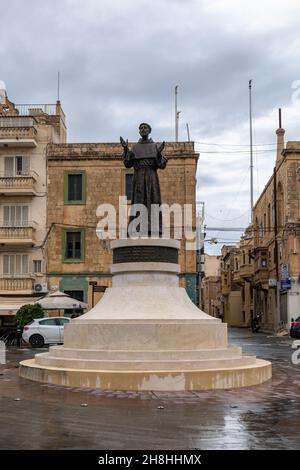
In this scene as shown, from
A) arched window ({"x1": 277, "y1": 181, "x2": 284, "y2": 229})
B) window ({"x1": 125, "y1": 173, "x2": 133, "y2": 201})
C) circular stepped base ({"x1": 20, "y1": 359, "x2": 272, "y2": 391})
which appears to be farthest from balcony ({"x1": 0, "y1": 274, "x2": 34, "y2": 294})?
circular stepped base ({"x1": 20, "y1": 359, "x2": 272, "y2": 391})

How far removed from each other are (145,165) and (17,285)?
22397 mm

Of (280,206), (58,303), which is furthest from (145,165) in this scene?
(280,206)

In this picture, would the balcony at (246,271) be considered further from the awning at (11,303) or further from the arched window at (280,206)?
the awning at (11,303)

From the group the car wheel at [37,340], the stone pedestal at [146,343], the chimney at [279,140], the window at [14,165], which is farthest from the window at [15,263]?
the stone pedestal at [146,343]

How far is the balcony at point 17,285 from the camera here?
3603 centimetres

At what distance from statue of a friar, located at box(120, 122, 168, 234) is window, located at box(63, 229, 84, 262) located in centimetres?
2175

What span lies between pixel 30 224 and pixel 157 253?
23.7m

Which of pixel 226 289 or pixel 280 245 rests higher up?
pixel 280 245

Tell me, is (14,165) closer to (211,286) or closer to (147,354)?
(147,354)

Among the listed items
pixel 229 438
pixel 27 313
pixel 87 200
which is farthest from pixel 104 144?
pixel 229 438

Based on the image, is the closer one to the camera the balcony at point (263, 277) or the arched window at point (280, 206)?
the arched window at point (280, 206)

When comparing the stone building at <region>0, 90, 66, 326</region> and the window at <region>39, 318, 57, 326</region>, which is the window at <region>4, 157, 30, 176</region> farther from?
the window at <region>39, 318, 57, 326</region>

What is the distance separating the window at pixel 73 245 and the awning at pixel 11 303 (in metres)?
3.21

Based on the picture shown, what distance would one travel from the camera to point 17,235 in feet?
120
